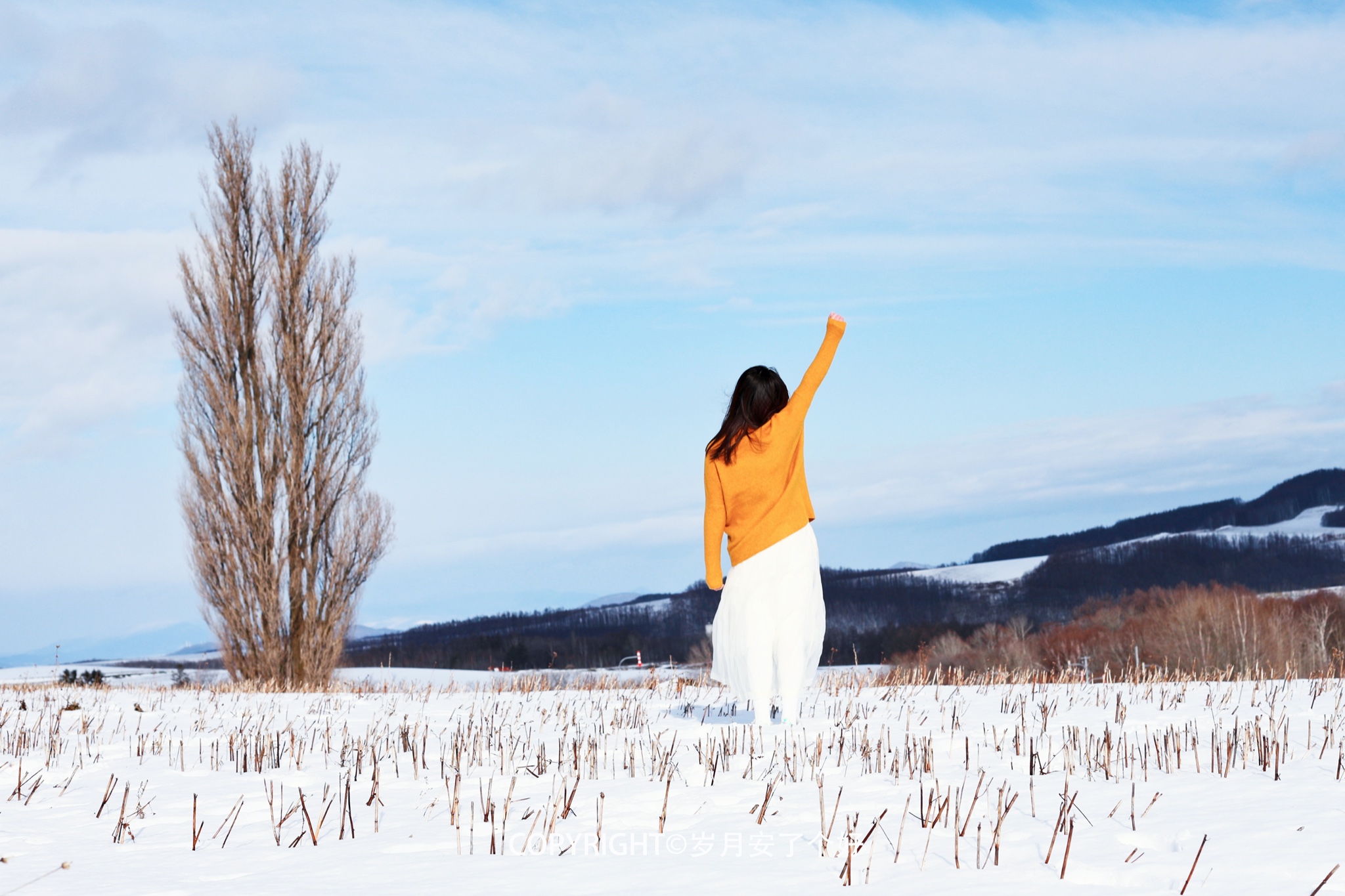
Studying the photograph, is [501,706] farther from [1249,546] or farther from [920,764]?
[1249,546]

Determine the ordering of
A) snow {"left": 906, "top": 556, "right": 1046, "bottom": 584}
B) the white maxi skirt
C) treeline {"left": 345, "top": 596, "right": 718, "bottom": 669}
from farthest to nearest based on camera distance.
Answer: snow {"left": 906, "top": 556, "right": 1046, "bottom": 584} < treeline {"left": 345, "top": 596, "right": 718, "bottom": 669} < the white maxi skirt

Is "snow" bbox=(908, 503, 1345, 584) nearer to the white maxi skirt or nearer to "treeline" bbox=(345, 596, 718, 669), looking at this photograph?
"treeline" bbox=(345, 596, 718, 669)

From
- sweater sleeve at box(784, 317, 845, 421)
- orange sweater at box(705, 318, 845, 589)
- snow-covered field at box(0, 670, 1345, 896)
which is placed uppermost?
sweater sleeve at box(784, 317, 845, 421)

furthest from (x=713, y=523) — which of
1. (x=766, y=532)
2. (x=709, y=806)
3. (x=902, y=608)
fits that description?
(x=902, y=608)

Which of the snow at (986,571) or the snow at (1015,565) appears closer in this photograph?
the snow at (986,571)

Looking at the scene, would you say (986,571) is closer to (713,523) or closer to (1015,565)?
(1015,565)

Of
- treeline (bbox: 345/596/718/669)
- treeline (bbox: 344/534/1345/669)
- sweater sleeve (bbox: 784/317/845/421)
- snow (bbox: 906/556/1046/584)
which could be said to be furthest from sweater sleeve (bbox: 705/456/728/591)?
snow (bbox: 906/556/1046/584)

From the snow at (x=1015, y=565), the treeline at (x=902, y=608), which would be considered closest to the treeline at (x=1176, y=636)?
the treeline at (x=902, y=608)

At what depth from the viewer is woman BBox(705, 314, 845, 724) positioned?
5.75 m

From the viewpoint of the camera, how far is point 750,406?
5.77m

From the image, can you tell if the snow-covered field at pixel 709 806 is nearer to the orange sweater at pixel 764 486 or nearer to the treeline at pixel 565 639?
the orange sweater at pixel 764 486

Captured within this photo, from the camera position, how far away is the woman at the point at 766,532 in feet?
18.9

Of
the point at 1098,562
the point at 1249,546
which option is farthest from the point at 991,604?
the point at 1249,546

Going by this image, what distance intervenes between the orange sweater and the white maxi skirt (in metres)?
0.08
